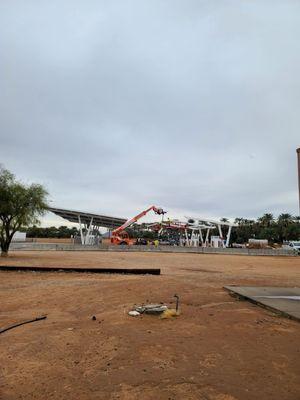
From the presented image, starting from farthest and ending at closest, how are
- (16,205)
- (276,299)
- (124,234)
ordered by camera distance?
(124,234)
(16,205)
(276,299)

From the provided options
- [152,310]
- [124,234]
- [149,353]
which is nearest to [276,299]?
[152,310]

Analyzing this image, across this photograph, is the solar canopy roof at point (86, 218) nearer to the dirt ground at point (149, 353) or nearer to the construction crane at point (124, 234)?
the construction crane at point (124, 234)

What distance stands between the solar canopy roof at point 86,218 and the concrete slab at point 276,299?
66.8 m

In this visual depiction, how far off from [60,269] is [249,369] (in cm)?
1657

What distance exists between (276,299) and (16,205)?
2803 cm

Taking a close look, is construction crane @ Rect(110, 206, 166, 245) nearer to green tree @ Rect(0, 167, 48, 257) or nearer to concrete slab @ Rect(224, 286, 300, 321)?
green tree @ Rect(0, 167, 48, 257)

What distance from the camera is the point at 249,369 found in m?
5.20

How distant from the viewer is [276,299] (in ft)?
34.8

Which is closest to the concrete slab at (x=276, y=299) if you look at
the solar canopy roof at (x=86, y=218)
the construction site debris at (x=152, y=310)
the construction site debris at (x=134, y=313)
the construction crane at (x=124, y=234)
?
the construction site debris at (x=152, y=310)

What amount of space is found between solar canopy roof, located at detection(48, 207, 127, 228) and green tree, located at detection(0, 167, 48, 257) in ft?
132

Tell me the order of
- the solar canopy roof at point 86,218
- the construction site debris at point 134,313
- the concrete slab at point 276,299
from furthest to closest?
the solar canopy roof at point 86,218, the concrete slab at point 276,299, the construction site debris at point 134,313

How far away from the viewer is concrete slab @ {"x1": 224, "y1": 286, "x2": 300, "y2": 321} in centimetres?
882

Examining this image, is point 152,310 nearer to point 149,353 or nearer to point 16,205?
point 149,353

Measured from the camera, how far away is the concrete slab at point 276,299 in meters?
8.82
